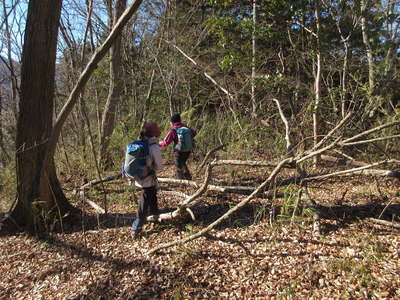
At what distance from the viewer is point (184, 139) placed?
15.9ft

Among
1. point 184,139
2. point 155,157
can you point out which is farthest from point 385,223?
point 184,139

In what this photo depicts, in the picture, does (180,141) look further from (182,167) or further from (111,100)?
(111,100)

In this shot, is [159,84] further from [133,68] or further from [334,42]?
[334,42]

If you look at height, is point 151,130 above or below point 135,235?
above

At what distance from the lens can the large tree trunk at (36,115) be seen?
3.18 meters

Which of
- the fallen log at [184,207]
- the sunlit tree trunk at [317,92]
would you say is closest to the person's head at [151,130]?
the fallen log at [184,207]

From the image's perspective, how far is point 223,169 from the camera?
18.2ft

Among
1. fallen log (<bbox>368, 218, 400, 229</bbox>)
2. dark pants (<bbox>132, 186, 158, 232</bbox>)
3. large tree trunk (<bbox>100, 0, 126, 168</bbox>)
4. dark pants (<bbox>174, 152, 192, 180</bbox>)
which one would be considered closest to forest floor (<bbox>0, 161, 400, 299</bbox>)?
fallen log (<bbox>368, 218, 400, 229</bbox>)

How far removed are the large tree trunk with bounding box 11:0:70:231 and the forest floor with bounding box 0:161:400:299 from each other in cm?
45

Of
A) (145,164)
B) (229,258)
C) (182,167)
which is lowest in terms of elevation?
(229,258)

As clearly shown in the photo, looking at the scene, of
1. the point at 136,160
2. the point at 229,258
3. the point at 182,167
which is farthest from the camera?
the point at 182,167

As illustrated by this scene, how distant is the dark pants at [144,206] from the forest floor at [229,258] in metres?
0.19

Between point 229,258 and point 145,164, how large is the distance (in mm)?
1490

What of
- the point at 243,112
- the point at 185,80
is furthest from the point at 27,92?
the point at 185,80
